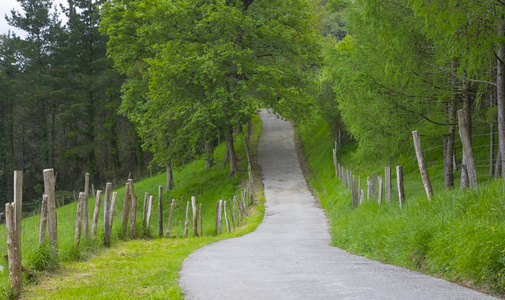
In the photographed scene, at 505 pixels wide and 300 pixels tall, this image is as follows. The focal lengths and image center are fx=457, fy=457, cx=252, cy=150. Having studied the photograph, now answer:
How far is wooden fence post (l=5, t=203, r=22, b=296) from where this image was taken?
642 centimetres

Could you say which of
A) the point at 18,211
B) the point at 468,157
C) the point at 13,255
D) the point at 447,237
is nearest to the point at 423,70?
the point at 468,157

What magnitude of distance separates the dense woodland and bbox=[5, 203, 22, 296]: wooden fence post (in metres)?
8.24

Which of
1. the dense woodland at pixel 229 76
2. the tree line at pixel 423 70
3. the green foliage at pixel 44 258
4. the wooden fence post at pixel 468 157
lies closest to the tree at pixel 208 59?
the dense woodland at pixel 229 76

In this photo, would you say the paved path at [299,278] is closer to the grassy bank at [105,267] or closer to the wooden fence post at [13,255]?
the grassy bank at [105,267]

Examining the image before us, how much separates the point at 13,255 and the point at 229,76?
23842mm

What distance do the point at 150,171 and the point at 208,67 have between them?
69.7 ft

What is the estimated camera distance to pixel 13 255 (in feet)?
21.5

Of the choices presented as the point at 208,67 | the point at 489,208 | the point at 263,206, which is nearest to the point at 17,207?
the point at 489,208

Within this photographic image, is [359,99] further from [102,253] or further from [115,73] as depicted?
[115,73]

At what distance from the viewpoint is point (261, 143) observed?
135 ft

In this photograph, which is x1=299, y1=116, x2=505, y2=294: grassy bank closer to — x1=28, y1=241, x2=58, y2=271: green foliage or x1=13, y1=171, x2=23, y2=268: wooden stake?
x1=28, y1=241, x2=58, y2=271: green foliage

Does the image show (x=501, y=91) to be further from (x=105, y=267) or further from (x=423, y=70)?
(x=105, y=267)

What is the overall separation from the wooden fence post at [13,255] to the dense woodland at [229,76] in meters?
8.24

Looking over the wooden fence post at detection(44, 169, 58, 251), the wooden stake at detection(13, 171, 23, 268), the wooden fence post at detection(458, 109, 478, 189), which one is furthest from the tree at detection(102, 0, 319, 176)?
the wooden stake at detection(13, 171, 23, 268)
